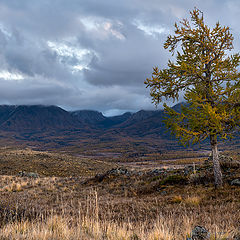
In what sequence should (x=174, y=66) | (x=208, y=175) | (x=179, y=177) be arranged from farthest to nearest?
1. (x=179, y=177)
2. (x=208, y=175)
3. (x=174, y=66)

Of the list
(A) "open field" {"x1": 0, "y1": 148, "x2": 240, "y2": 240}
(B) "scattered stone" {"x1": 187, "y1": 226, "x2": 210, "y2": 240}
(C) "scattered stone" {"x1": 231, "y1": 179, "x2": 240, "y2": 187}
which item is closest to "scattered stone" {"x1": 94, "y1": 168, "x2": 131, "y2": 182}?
(A) "open field" {"x1": 0, "y1": 148, "x2": 240, "y2": 240}

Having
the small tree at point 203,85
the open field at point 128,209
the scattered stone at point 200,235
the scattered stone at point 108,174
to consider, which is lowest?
the scattered stone at point 108,174

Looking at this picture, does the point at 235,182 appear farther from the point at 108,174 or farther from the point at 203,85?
the point at 108,174

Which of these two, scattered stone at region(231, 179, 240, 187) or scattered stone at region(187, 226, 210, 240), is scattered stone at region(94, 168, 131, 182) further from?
scattered stone at region(187, 226, 210, 240)

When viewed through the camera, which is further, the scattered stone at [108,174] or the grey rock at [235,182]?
the scattered stone at [108,174]

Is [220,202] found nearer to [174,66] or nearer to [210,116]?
[210,116]

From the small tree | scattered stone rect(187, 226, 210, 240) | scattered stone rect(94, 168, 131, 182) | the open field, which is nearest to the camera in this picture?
scattered stone rect(187, 226, 210, 240)

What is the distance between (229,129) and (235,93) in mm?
1859

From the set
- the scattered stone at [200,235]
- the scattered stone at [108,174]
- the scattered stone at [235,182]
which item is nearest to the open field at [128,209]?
the scattered stone at [108,174]

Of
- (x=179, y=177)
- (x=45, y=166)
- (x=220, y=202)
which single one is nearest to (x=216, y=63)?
(x=220, y=202)

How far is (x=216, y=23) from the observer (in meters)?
10.6

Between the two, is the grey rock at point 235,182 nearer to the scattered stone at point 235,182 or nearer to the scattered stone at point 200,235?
the scattered stone at point 235,182

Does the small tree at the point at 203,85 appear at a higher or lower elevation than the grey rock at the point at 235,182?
higher

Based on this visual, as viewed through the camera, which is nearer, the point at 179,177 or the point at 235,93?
the point at 235,93
